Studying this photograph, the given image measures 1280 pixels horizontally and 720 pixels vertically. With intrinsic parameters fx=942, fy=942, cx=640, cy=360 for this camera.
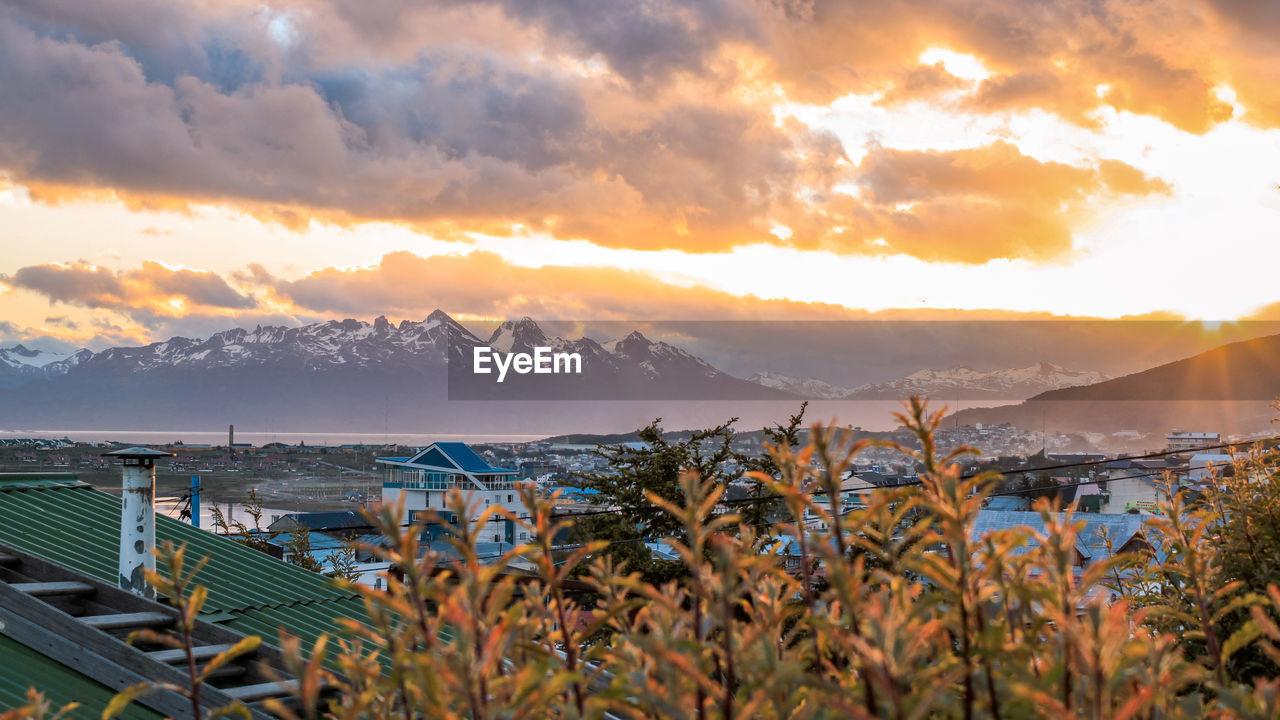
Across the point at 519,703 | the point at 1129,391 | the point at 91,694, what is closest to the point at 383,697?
the point at 519,703

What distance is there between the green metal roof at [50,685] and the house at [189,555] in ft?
0.37

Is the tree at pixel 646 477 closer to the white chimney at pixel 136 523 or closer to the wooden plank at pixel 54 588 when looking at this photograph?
the white chimney at pixel 136 523

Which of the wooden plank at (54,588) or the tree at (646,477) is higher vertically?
the wooden plank at (54,588)

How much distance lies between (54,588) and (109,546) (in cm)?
203

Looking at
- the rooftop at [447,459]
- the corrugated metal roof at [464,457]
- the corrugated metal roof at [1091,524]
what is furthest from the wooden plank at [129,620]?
the corrugated metal roof at [464,457]

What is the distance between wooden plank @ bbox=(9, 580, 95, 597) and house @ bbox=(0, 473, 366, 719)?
0.27 ft

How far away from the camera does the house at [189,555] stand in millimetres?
6602

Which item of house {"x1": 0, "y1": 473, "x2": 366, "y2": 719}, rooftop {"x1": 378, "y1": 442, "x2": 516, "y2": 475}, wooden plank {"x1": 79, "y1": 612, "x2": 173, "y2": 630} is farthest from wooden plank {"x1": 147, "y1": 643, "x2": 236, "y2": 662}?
rooftop {"x1": 378, "y1": 442, "x2": 516, "y2": 475}

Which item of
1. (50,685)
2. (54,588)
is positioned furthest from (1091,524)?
(50,685)

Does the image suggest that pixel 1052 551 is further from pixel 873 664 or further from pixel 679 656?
pixel 679 656

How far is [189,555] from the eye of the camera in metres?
7.74

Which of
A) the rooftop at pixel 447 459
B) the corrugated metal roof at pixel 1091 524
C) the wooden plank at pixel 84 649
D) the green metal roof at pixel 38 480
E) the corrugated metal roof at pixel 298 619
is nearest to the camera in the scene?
the wooden plank at pixel 84 649

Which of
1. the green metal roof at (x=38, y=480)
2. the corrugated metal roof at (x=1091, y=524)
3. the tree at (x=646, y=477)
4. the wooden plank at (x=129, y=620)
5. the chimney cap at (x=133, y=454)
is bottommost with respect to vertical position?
the corrugated metal roof at (x=1091, y=524)

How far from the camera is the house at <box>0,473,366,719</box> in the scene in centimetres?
660
